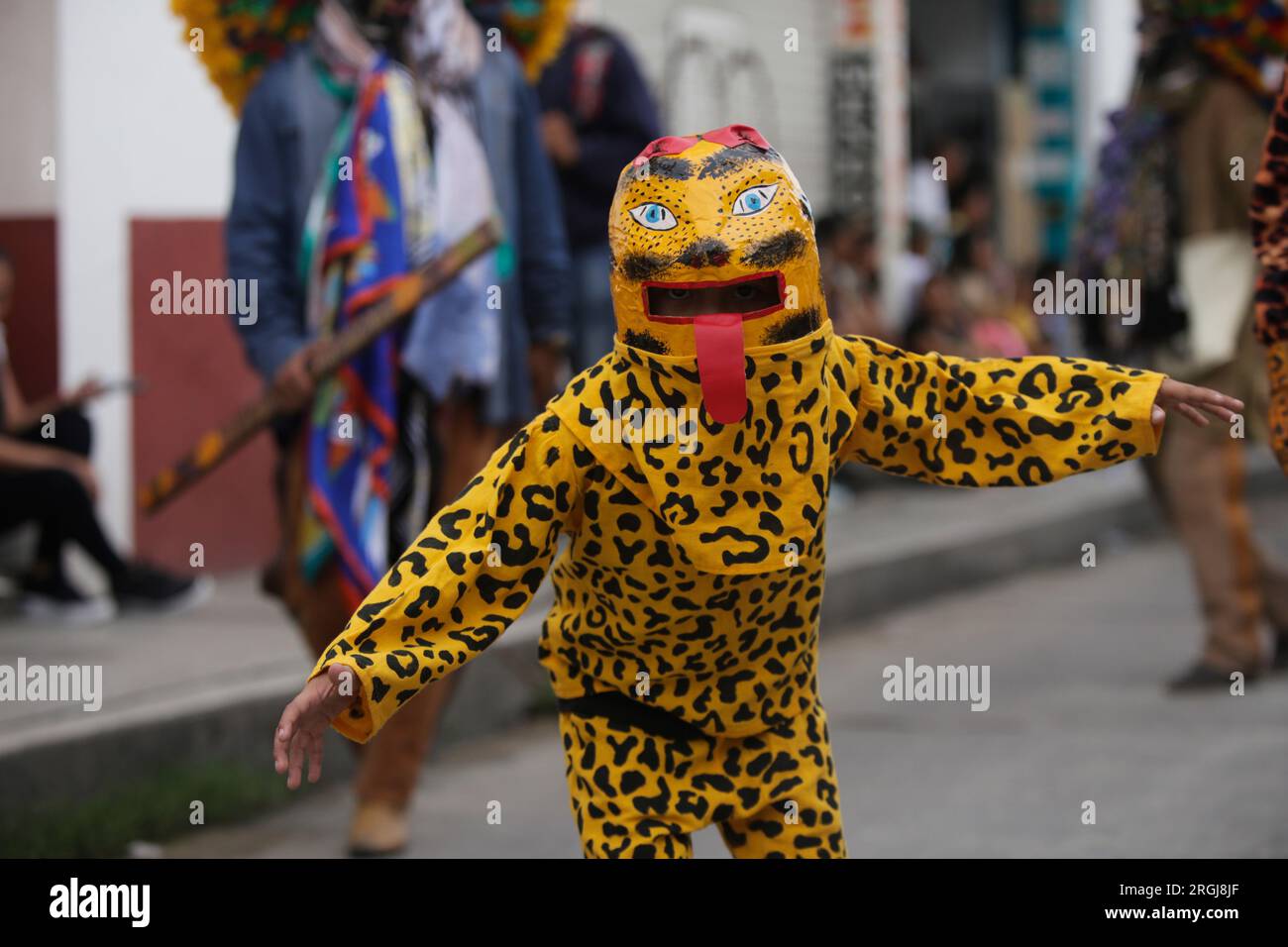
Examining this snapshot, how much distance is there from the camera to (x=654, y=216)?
3.08 m

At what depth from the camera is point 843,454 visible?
335 cm

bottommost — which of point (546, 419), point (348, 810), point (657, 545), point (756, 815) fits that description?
point (348, 810)

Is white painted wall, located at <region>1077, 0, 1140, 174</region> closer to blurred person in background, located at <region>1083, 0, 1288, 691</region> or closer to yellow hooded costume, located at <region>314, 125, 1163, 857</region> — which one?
blurred person in background, located at <region>1083, 0, 1288, 691</region>

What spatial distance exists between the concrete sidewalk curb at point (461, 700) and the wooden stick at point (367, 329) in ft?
2.78

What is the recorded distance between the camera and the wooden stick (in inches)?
195

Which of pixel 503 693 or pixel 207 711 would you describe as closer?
pixel 207 711

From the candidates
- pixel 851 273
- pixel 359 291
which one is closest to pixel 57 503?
pixel 359 291

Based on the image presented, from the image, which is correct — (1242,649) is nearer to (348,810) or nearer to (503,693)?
(503,693)

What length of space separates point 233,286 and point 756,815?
92.2 inches

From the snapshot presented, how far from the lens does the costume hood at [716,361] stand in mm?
3035
